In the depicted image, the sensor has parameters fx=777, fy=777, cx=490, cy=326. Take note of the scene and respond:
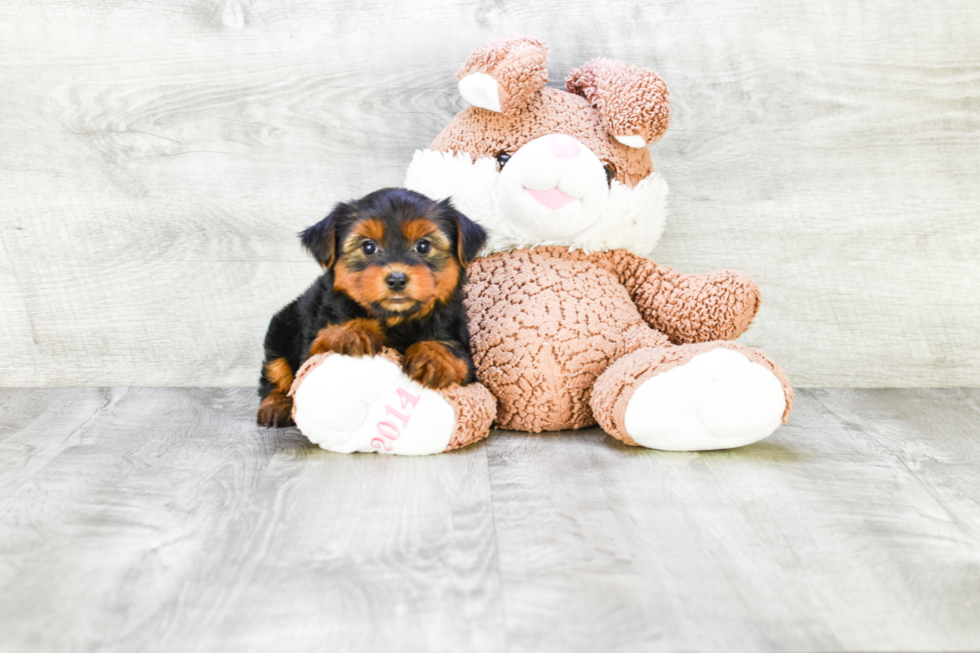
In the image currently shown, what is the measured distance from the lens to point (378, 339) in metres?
1.78

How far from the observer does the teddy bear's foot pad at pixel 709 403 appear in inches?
67.0

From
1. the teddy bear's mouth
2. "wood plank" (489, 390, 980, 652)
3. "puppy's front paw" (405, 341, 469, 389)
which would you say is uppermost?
the teddy bear's mouth

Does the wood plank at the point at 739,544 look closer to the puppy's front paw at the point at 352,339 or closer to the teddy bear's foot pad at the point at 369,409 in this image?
the teddy bear's foot pad at the point at 369,409

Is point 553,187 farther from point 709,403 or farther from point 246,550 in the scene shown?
point 246,550

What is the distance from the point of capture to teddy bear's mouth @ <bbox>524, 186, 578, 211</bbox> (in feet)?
6.35

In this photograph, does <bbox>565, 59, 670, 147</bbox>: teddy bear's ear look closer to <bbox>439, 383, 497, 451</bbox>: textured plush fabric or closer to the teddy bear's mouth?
the teddy bear's mouth

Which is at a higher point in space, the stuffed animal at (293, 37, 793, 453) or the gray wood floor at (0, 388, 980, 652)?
the stuffed animal at (293, 37, 793, 453)

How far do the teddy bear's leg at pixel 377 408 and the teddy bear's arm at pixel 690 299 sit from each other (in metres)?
0.62

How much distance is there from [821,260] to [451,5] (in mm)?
1476

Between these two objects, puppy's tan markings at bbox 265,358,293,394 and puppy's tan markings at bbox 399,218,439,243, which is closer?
puppy's tan markings at bbox 399,218,439,243

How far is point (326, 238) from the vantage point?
1.76 m

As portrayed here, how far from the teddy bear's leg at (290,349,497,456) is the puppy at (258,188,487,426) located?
3 cm

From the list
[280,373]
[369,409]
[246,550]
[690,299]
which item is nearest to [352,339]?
[369,409]

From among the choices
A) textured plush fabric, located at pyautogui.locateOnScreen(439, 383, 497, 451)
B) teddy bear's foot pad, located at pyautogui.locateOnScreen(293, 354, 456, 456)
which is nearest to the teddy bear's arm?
textured plush fabric, located at pyautogui.locateOnScreen(439, 383, 497, 451)
